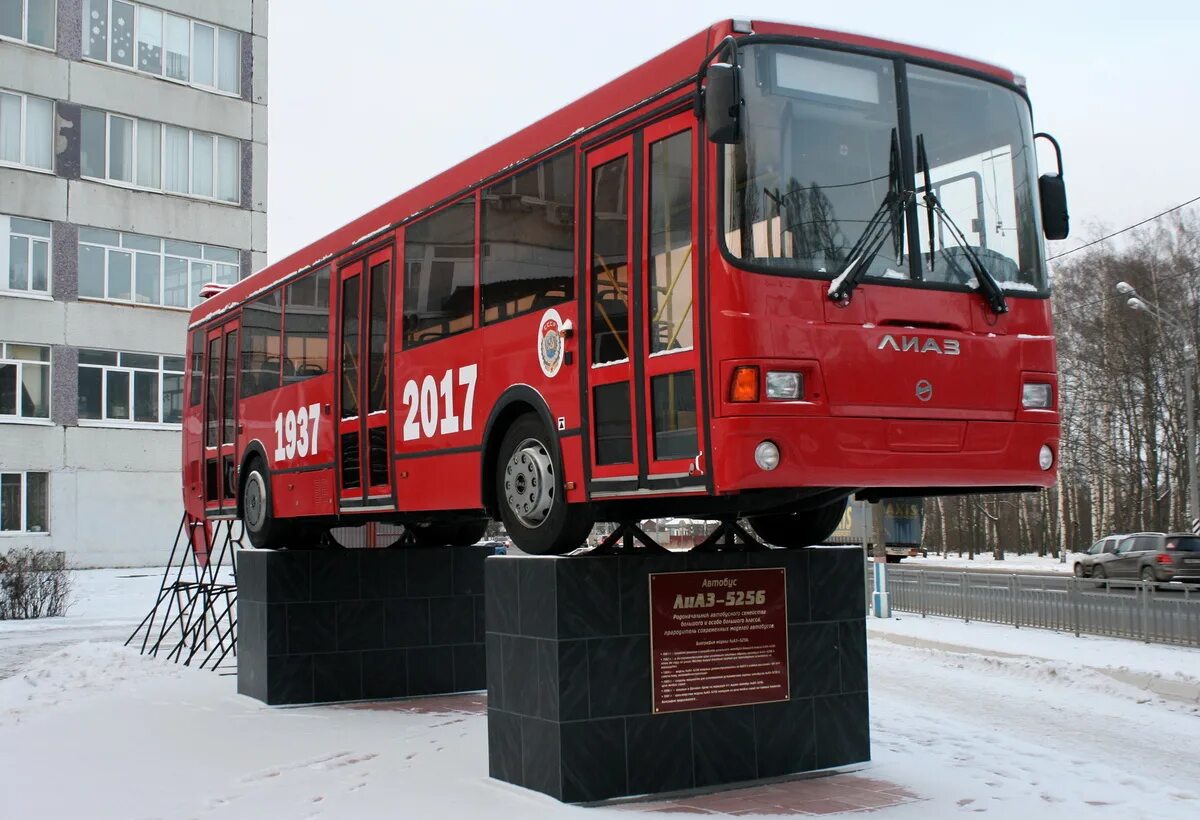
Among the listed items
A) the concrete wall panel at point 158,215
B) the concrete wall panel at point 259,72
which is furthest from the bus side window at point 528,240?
the concrete wall panel at point 259,72

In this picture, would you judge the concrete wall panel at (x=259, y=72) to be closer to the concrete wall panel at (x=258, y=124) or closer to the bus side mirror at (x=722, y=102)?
the concrete wall panel at (x=258, y=124)

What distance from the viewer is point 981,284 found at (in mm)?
8422

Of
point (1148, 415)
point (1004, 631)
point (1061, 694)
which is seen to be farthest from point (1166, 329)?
point (1061, 694)

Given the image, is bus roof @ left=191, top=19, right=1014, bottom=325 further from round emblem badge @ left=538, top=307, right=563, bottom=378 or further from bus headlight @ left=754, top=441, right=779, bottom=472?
bus headlight @ left=754, top=441, right=779, bottom=472

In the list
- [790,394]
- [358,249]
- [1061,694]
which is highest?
[358,249]

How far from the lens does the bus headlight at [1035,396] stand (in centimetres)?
849

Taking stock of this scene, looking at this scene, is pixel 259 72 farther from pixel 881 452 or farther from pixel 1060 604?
pixel 881 452

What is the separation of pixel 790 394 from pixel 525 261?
Result: 111 inches

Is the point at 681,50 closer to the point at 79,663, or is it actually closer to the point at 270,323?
the point at 270,323

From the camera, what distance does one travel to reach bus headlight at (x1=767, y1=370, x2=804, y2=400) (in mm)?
7703

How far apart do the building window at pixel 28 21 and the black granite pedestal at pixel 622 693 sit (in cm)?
3599

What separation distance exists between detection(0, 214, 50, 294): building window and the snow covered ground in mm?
21653

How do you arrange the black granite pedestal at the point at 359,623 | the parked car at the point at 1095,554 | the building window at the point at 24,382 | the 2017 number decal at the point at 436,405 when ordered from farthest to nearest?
the building window at the point at 24,382, the parked car at the point at 1095,554, the black granite pedestal at the point at 359,623, the 2017 number decal at the point at 436,405

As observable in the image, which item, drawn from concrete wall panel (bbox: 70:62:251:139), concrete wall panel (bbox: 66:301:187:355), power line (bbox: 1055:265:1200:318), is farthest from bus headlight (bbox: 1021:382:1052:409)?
power line (bbox: 1055:265:1200:318)
